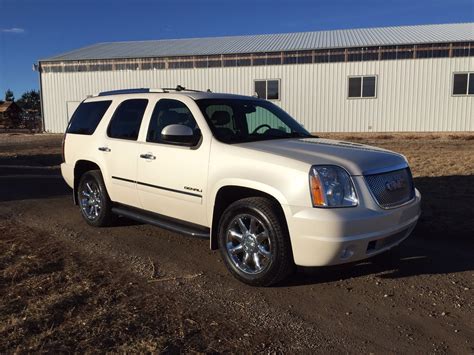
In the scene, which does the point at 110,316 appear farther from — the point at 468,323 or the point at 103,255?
the point at 468,323

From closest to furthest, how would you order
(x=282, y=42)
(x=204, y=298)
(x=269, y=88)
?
1. (x=204, y=298)
2. (x=269, y=88)
3. (x=282, y=42)

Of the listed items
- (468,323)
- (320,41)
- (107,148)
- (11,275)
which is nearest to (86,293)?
(11,275)

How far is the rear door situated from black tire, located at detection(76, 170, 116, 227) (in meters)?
0.19

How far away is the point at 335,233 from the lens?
143 inches

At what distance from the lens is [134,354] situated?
293cm

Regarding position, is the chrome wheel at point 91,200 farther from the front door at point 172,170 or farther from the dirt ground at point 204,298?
the front door at point 172,170

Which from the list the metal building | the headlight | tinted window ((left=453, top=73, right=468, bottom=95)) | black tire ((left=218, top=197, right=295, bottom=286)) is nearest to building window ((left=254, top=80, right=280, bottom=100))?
the metal building

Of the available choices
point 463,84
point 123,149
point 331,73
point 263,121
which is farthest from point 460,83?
point 123,149

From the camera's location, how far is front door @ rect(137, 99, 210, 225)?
454 centimetres

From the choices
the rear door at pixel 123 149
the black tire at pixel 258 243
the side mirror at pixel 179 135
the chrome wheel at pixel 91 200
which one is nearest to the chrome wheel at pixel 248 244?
the black tire at pixel 258 243

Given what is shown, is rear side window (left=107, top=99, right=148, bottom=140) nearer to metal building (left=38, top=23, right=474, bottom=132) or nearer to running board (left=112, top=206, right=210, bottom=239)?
running board (left=112, top=206, right=210, bottom=239)

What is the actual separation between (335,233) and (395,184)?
38.0 inches

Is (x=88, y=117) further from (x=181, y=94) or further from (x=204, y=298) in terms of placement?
(x=204, y=298)

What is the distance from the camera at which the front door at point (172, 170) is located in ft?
14.9
